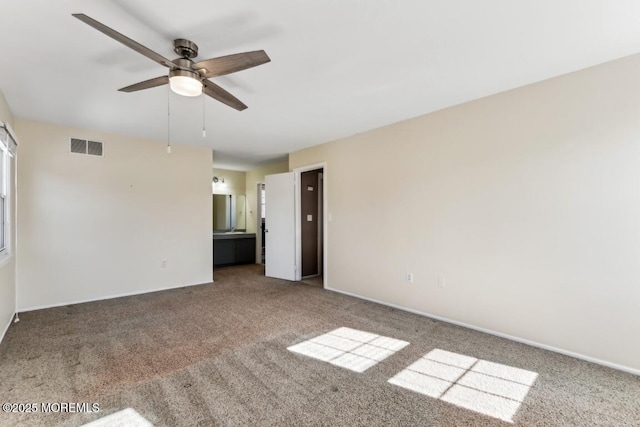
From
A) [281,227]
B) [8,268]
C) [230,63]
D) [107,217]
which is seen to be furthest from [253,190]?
[230,63]

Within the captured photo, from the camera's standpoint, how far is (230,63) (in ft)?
6.21

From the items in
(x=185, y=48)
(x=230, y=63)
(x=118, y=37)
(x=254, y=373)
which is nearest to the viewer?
(x=118, y=37)

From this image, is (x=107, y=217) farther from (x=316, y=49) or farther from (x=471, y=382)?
(x=471, y=382)

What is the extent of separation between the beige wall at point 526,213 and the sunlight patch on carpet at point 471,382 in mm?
739

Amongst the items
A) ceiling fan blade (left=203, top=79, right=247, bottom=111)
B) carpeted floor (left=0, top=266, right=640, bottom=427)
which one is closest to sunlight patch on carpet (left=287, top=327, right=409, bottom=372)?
carpeted floor (left=0, top=266, right=640, bottom=427)

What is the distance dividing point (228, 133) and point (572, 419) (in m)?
4.51

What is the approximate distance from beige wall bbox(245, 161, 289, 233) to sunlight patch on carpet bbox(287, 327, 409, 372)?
4782mm

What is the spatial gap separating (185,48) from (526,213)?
315 centimetres

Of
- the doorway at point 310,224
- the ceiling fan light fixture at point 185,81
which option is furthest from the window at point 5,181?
the doorway at point 310,224

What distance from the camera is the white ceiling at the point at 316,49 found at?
177cm

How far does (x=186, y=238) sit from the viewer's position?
5.10m

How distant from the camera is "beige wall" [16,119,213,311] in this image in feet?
12.5

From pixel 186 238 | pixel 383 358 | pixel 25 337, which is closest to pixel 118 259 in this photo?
pixel 186 238

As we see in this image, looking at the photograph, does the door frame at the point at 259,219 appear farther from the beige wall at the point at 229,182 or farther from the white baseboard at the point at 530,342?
the white baseboard at the point at 530,342
